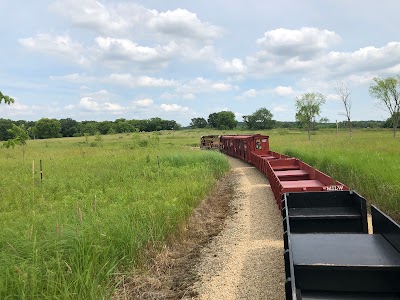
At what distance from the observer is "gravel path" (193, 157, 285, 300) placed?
471cm

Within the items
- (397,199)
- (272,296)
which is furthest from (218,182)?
(272,296)

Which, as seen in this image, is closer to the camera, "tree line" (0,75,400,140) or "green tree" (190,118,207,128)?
"tree line" (0,75,400,140)

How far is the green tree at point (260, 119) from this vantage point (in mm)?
111312

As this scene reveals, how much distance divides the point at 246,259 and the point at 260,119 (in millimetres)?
111960

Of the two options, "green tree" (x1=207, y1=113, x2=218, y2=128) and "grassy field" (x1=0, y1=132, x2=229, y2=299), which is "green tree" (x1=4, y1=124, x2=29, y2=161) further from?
"green tree" (x1=207, y1=113, x2=218, y2=128)

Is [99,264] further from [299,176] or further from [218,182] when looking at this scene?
[218,182]

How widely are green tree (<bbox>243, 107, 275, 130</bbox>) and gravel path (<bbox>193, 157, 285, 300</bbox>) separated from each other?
342 ft

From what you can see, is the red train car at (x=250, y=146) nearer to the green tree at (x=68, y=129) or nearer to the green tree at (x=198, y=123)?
the green tree at (x=68, y=129)

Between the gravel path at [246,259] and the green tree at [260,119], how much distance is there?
10429 centimetres

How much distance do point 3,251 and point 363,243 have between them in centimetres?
515

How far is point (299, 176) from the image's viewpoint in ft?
35.1

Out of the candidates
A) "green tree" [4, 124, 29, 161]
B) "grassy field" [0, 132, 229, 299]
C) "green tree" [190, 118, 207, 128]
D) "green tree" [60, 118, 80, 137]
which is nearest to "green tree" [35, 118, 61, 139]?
"green tree" [60, 118, 80, 137]

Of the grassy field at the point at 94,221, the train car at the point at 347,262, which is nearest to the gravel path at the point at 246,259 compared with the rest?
the train car at the point at 347,262

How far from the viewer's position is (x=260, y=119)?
115 metres
